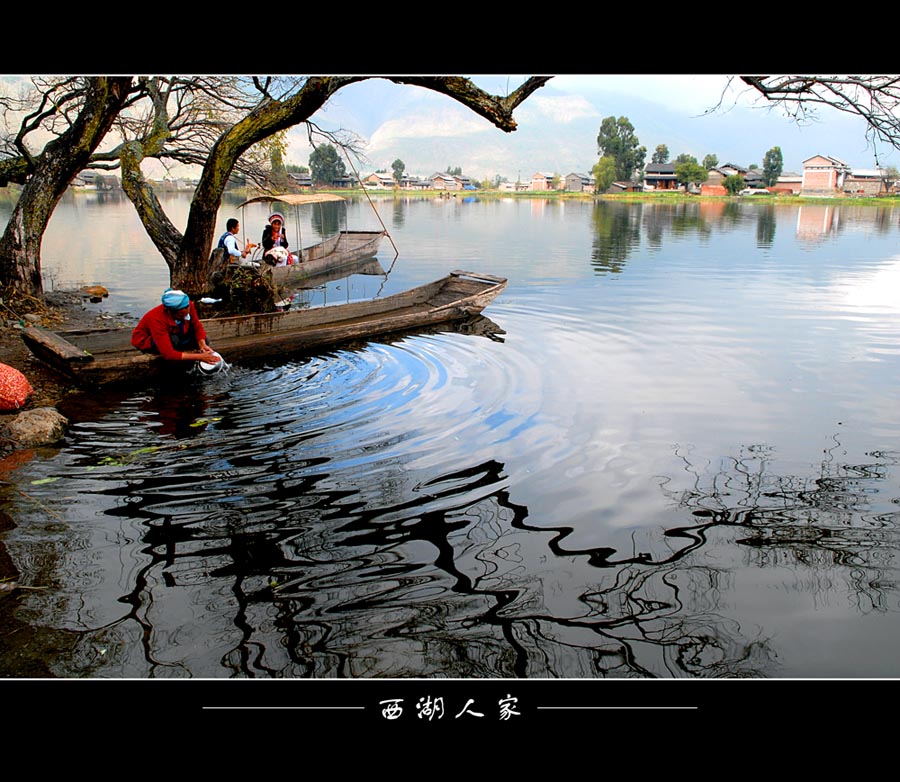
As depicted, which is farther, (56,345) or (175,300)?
(56,345)

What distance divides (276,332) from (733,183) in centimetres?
1473

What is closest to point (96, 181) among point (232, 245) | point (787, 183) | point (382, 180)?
point (382, 180)

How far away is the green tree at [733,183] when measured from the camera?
18.3 metres

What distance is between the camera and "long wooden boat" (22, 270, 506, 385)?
7051 millimetres

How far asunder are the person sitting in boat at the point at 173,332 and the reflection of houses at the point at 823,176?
10.7 meters

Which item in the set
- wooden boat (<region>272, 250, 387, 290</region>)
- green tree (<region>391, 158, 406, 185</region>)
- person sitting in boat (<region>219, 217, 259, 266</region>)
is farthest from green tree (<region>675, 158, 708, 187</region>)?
green tree (<region>391, 158, 406, 185</region>)

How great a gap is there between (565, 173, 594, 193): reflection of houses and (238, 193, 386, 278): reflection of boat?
5270mm

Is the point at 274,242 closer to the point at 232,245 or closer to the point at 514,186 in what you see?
the point at 232,245

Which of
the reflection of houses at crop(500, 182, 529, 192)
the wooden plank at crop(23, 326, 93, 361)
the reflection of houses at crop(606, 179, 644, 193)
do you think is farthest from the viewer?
the reflection of houses at crop(500, 182, 529, 192)

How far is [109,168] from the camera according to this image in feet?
45.6

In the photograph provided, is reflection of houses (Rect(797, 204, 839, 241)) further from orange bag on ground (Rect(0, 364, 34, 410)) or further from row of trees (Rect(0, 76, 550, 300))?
orange bag on ground (Rect(0, 364, 34, 410))

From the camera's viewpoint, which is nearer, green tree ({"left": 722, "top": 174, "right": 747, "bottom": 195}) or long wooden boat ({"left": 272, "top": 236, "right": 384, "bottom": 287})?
long wooden boat ({"left": 272, "top": 236, "right": 384, "bottom": 287})

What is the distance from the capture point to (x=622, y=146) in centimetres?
1514
